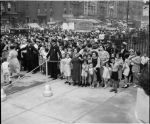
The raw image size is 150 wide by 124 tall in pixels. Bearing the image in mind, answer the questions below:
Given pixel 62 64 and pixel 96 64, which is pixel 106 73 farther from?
pixel 62 64

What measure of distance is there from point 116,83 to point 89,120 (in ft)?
9.49

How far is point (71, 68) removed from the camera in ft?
Answer: 32.6

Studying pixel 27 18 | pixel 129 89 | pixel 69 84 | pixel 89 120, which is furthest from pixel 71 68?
pixel 27 18

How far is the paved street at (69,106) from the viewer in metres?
6.55

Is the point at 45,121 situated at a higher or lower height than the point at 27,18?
lower

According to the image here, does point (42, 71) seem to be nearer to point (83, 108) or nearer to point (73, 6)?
point (83, 108)

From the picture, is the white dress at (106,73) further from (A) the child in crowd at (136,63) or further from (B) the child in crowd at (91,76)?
(A) the child in crowd at (136,63)

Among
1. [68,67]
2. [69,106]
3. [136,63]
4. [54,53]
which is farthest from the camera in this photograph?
[54,53]

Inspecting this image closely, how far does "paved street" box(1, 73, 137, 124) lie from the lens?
21.5 feet

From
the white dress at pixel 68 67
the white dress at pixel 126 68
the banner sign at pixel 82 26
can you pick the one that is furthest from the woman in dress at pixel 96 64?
the banner sign at pixel 82 26

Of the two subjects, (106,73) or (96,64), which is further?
(96,64)

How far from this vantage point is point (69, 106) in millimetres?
7504

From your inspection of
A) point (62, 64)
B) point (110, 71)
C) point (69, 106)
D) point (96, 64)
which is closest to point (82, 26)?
point (62, 64)

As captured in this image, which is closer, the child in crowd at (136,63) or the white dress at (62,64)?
the child in crowd at (136,63)
